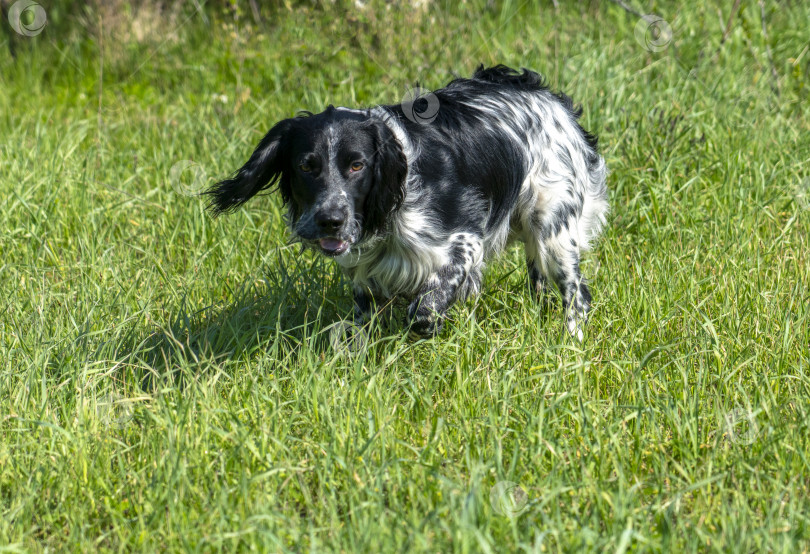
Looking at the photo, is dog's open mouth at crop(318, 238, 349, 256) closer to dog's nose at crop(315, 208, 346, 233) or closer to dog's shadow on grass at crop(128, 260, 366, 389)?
dog's nose at crop(315, 208, 346, 233)

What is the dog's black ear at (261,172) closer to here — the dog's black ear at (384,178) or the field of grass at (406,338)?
the dog's black ear at (384,178)

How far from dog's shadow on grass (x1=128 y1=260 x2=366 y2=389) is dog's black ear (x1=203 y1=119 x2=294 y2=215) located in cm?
44

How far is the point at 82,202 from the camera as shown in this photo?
4.71 meters

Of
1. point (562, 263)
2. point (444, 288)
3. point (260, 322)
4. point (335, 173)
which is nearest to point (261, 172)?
point (335, 173)

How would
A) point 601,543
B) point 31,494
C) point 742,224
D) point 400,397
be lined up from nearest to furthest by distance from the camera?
point 601,543
point 31,494
point 400,397
point 742,224

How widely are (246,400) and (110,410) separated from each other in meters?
0.42

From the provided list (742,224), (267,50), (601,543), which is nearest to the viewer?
(601,543)

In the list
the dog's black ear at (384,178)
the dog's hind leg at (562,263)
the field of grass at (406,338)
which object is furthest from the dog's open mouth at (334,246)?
the dog's hind leg at (562,263)

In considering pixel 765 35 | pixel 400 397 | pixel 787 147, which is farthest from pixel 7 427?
pixel 765 35

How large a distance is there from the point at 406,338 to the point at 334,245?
55 cm

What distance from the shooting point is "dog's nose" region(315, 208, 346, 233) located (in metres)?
3.16

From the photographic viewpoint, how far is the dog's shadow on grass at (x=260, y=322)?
3420 mm

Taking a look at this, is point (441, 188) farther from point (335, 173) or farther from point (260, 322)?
point (260, 322)

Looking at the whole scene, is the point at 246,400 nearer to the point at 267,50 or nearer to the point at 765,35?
the point at 267,50
